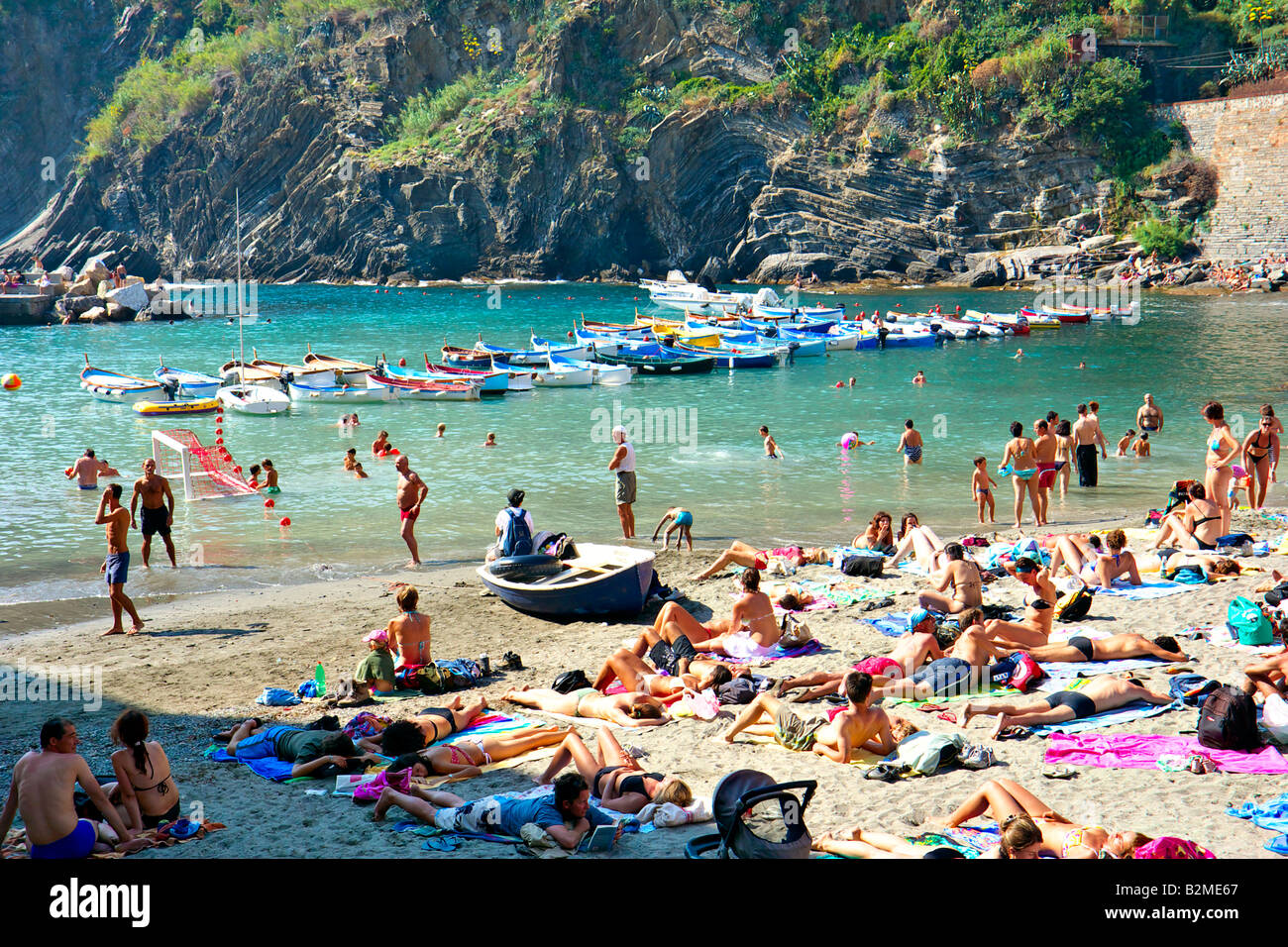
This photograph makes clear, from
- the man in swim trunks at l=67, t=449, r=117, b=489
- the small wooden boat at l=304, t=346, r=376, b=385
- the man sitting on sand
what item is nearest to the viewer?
the man sitting on sand

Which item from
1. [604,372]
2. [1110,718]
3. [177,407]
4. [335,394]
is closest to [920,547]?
[1110,718]

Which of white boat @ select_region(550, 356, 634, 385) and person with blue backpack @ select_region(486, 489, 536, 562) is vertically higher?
white boat @ select_region(550, 356, 634, 385)

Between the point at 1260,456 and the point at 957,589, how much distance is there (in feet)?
28.1

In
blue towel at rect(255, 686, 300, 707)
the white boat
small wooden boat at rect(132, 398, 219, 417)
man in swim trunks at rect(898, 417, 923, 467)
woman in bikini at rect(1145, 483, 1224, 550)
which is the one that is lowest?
blue towel at rect(255, 686, 300, 707)

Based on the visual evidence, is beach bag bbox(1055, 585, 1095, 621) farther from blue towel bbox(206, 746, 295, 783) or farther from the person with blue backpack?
blue towel bbox(206, 746, 295, 783)

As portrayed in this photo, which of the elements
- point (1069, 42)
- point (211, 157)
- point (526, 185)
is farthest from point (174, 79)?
point (1069, 42)

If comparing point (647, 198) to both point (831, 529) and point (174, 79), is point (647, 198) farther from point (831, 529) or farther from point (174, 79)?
point (831, 529)

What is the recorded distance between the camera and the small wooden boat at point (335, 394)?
34156 millimetres

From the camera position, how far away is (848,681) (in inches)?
307

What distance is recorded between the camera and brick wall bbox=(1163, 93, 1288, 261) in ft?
202

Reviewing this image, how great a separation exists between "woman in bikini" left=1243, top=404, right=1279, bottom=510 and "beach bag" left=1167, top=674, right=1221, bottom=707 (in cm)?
930

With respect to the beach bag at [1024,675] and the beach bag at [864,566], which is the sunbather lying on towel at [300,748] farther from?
the beach bag at [864,566]

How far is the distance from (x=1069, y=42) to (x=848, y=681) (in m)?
73.1

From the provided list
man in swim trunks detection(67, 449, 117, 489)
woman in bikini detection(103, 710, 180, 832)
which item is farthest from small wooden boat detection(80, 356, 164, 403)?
woman in bikini detection(103, 710, 180, 832)
